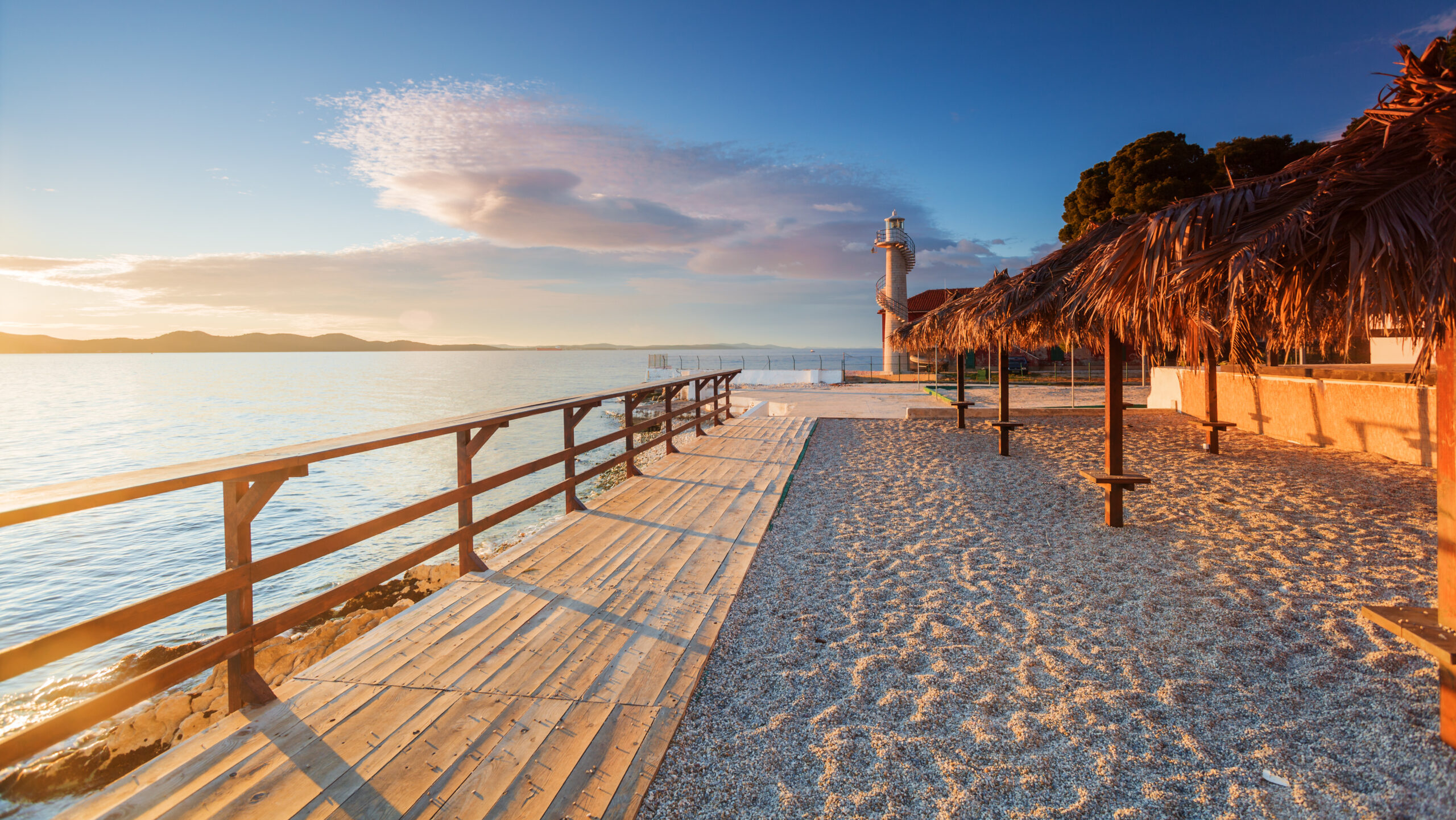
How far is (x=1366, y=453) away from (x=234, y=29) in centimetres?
1857

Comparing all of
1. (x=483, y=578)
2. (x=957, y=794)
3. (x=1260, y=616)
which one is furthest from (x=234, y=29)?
(x=1260, y=616)

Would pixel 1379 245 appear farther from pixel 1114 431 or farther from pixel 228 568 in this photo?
pixel 228 568

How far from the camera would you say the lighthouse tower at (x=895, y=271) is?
3512cm

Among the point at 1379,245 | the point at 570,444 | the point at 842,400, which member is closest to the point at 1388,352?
the point at 842,400

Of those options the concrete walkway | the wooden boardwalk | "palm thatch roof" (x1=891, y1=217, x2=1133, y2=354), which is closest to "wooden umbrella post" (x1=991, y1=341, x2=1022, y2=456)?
"palm thatch roof" (x1=891, y1=217, x2=1133, y2=354)

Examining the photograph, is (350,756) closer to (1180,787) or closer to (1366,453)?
(1180,787)

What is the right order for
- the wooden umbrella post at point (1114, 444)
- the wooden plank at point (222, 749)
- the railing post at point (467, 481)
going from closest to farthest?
the wooden plank at point (222, 749) → the railing post at point (467, 481) → the wooden umbrella post at point (1114, 444)

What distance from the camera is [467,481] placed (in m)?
3.76

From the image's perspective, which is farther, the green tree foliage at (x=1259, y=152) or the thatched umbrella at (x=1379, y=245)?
the green tree foliage at (x=1259, y=152)

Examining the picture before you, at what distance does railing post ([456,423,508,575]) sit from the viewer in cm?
363

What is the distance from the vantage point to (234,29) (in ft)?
33.4

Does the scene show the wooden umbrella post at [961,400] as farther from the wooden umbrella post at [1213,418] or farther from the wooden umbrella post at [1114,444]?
the wooden umbrella post at [1114,444]

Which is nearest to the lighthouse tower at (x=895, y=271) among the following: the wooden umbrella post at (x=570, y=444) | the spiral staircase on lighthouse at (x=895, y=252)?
the spiral staircase on lighthouse at (x=895, y=252)

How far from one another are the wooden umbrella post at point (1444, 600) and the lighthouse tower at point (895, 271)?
3329cm
